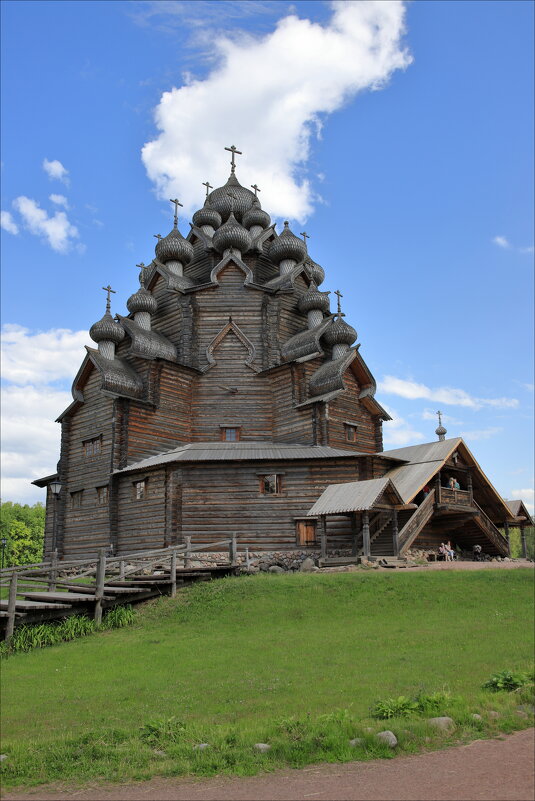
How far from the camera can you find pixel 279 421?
32281 millimetres

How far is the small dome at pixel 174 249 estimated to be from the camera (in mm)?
37406

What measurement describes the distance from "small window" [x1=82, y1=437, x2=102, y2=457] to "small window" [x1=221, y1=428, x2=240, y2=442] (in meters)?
5.78

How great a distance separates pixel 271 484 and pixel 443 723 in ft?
67.7

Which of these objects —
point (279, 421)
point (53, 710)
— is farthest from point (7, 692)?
point (279, 421)

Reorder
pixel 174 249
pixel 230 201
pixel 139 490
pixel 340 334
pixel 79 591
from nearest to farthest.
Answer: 1. pixel 79 591
2. pixel 139 490
3. pixel 340 334
4. pixel 174 249
5. pixel 230 201

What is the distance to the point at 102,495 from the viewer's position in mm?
30906

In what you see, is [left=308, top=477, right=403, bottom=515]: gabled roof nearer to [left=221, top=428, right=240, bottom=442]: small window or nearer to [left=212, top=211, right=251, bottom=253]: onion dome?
[left=221, top=428, right=240, bottom=442]: small window

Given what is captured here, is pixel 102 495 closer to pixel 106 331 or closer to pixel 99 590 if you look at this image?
pixel 106 331

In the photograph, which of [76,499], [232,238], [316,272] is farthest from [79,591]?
[316,272]

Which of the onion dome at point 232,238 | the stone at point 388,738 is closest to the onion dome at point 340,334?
the onion dome at point 232,238

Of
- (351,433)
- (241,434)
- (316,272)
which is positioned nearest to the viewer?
(351,433)

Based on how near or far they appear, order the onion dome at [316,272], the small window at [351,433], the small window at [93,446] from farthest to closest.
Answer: the onion dome at [316,272] < the small window at [93,446] < the small window at [351,433]

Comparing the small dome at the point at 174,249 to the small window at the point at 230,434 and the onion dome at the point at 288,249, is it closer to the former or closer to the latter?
the onion dome at the point at 288,249

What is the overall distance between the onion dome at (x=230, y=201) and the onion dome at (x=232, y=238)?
4.11 metres
